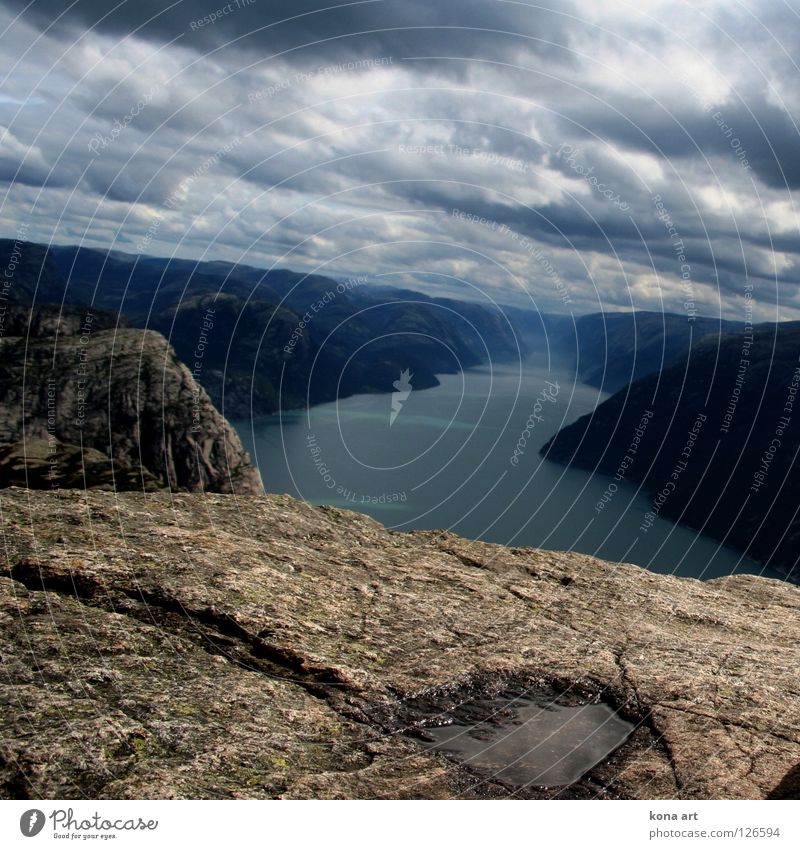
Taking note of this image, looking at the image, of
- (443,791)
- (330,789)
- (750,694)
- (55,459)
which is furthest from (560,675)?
(55,459)

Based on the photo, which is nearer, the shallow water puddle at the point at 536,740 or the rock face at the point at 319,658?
the rock face at the point at 319,658

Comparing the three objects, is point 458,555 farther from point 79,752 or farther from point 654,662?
point 79,752

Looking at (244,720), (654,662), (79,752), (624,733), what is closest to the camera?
(79,752)

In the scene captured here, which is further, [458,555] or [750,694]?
[458,555]

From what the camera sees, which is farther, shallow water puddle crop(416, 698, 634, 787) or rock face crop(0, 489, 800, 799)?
shallow water puddle crop(416, 698, 634, 787)

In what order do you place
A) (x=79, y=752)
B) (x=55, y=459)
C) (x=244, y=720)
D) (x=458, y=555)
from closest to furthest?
1. (x=79, y=752)
2. (x=244, y=720)
3. (x=458, y=555)
4. (x=55, y=459)
